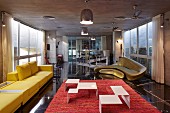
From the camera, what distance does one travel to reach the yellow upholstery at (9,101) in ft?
10.4

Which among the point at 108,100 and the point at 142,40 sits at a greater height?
the point at 142,40

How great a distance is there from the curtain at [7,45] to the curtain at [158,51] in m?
6.20

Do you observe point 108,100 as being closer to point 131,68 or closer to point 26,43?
point 131,68

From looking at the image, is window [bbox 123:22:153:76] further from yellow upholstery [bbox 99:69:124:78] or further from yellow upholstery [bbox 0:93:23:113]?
yellow upholstery [bbox 0:93:23:113]

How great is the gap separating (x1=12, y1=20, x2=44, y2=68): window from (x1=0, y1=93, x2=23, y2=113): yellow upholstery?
4.28 m

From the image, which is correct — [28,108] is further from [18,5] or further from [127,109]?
[18,5]

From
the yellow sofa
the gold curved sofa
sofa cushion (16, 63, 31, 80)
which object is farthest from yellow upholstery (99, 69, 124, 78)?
sofa cushion (16, 63, 31, 80)

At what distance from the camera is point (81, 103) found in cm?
425

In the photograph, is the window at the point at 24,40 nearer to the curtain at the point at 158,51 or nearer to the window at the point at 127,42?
the curtain at the point at 158,51

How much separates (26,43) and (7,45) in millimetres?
3538

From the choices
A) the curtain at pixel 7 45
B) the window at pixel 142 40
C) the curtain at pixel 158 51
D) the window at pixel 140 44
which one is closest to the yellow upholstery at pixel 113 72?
the curtain at pixel 158 51

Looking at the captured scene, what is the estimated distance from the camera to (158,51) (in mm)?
7234

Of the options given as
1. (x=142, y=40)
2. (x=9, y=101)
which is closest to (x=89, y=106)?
(x=9, y=101)

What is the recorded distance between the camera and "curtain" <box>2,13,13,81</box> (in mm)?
6324
